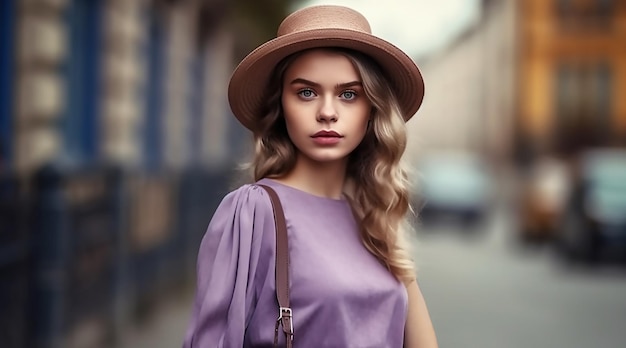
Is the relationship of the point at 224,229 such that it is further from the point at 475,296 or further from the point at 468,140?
the point at 468,140

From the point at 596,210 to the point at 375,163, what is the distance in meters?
12.8

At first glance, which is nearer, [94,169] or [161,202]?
[94,169]

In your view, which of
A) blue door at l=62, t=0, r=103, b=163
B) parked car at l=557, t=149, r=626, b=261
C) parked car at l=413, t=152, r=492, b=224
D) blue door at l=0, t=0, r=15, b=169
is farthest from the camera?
parked car at l=413, t=152, r=492, b=224

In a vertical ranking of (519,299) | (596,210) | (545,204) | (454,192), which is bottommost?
(454,192)

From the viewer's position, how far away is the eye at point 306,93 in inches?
97.8

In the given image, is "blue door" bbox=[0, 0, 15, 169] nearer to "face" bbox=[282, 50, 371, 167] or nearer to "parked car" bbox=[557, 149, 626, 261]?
"face" bbox=[282, 50, 371, 167]

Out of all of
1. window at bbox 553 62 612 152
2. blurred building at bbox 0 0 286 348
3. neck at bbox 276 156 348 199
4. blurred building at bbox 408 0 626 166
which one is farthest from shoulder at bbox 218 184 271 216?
window at bbox 553 62 612 152

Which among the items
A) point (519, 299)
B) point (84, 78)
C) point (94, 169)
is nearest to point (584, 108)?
point (519, 299)

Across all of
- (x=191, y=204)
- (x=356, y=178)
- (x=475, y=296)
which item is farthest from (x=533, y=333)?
(x=356, y=178)

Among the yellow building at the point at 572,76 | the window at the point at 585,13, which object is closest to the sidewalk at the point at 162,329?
the yellow building at the point at 572,76

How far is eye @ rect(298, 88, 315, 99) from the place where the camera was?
2484 millimetres

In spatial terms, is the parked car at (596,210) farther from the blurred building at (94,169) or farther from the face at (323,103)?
the face at (323,103)

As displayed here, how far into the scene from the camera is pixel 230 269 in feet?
7.69

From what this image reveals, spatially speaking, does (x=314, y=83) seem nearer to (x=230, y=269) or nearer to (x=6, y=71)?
(x=230, y=269)
